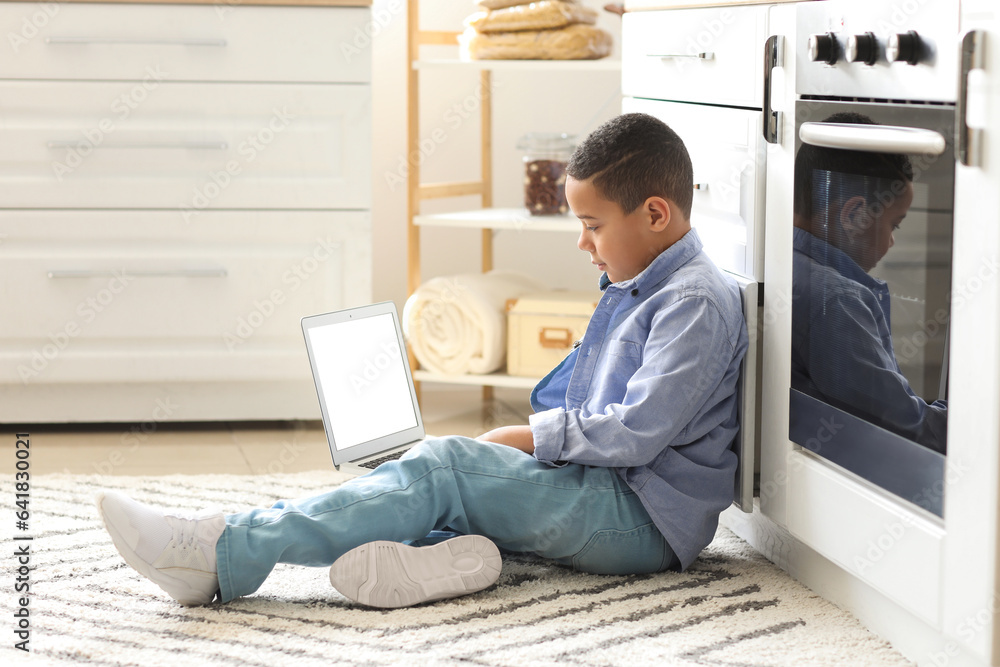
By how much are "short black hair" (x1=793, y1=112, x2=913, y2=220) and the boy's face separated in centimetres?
19

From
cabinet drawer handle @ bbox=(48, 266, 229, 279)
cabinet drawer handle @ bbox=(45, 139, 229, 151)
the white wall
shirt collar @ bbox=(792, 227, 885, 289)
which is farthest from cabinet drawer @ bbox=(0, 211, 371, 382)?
shirt collar @ bbox=(792, 227, 885, 289)

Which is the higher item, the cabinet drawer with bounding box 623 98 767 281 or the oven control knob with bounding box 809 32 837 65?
the oven control knob with bounding box 809 32 837 65

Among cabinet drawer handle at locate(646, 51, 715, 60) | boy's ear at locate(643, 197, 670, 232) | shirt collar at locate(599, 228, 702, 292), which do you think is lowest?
shirt collar at locate(599, 228, 702, 292)

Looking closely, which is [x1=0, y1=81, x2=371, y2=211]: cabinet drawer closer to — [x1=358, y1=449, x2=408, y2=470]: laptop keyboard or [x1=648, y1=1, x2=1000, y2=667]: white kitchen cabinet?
[x1=358, y1=449, x2=408, y2=470]: laptop keyboard

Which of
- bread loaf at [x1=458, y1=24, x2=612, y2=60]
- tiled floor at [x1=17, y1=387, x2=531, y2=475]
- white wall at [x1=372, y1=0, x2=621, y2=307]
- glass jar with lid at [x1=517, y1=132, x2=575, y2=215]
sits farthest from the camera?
white wall at [x1=372, y1=0, x2=621, y2=307]

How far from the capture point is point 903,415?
1.01 m

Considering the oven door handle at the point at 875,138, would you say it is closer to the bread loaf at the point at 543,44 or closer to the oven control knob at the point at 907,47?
the oven control knob at the point at 907,47

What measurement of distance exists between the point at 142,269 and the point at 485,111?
0.83m

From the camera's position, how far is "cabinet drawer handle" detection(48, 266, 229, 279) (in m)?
1.97

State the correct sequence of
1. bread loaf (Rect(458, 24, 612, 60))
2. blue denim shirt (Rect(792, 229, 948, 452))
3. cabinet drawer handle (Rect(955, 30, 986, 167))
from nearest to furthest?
cabinet drawer handle (Rect(955, 30, 986, 167)) → blue denim shirt (Rect(792, 229, 948, 452)) → bread loaf (Rect(458, 24, 612, 60))

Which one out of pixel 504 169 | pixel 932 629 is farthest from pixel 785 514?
pixel 504 169

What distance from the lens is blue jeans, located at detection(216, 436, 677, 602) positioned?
1141 mm

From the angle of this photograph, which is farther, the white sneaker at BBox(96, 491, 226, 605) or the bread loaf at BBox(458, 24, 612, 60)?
the bread loaf at BBox(458, 24, 612, 60)

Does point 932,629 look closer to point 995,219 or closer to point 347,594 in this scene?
point 995,219
